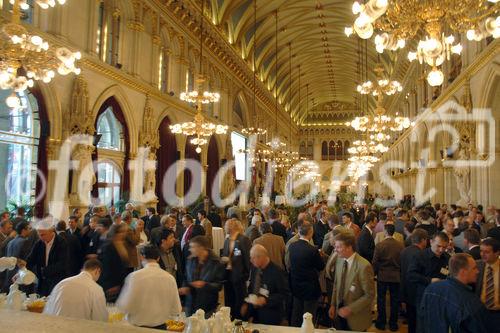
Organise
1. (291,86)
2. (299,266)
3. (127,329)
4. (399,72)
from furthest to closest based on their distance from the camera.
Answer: (291,86) → (399,72) → (299,266) → (127,329)

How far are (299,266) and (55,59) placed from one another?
182 inches

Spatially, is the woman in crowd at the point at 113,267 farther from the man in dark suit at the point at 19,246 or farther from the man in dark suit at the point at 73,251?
the man in dark suit at the point at 19,246

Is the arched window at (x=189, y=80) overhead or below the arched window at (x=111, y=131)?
overhead

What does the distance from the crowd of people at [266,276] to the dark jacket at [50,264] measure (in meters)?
0.01

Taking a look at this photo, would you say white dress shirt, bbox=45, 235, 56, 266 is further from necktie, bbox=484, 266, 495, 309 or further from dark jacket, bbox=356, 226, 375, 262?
necktie, bbox=484, 266, 495, 309

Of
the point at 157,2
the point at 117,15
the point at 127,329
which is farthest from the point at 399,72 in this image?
the point at 127,329

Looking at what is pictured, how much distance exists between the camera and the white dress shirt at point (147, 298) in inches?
138

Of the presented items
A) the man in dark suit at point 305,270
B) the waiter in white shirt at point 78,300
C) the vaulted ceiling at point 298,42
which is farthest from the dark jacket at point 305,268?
the vaulted ceiling at point 298,42

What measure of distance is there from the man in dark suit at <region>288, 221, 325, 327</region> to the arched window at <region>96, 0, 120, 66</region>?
32.4 ft

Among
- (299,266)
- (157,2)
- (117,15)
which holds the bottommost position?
(299,266)

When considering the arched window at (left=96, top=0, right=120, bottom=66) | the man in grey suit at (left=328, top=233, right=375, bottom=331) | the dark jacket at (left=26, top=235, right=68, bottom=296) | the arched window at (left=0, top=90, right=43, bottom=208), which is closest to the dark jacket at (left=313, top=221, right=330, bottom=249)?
the man in grey suit at (left=328, top=233, right=375, bottom=331)

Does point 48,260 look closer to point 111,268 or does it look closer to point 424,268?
point 111,268

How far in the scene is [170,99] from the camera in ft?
53.7

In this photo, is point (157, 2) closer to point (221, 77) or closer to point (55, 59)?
→ point (221, 77)
